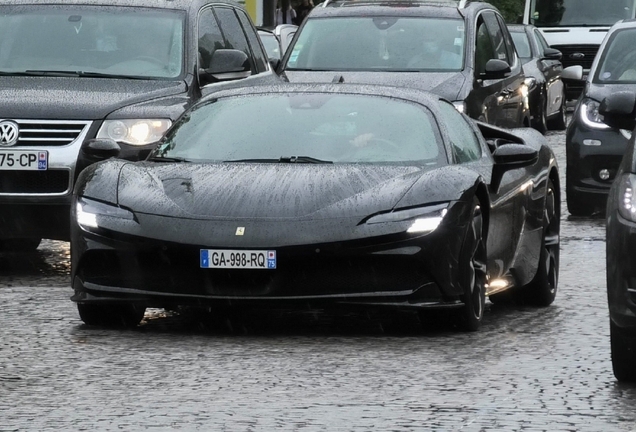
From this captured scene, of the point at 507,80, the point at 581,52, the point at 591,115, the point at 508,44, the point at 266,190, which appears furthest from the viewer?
the point at 581,52

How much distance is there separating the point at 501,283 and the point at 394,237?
4.45ft

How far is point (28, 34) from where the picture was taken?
44.0ft

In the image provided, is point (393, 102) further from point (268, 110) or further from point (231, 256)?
point (231, 256)

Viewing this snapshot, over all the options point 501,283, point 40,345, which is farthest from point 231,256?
point 501,283

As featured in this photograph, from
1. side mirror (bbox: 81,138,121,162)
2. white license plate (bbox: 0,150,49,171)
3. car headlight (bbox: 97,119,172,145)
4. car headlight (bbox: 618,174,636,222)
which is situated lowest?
white license plate (bbox: 0,150,49,171)

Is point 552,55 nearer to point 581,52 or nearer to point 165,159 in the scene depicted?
point 581,52

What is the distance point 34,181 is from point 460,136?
2875 mm

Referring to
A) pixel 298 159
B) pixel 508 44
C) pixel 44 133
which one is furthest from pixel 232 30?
pixel 298 159

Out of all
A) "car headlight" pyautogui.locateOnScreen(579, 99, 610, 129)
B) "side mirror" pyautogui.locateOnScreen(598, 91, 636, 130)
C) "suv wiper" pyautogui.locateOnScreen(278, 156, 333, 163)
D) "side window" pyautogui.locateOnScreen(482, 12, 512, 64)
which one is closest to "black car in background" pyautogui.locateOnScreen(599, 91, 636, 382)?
"side mirror" pyautogui.locateOnScreen(598, 91, 636, 130)

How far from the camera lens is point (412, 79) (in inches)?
642

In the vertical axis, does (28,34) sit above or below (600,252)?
above

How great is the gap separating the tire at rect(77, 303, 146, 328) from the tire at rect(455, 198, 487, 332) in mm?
1629

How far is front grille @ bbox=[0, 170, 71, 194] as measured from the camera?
466 inches

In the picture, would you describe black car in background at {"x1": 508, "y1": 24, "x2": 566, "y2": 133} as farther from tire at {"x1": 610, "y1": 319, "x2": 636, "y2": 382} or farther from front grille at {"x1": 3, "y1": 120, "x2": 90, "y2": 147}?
tire at {"x1": 610, "y1": 319, "x2": 636, "y2": 382}
